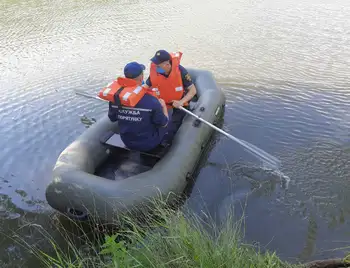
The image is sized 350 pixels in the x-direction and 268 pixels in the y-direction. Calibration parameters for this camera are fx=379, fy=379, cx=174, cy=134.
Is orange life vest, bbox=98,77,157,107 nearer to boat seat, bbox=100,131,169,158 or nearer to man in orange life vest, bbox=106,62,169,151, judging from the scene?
man in orange life vest, bbox=106,62,169,151

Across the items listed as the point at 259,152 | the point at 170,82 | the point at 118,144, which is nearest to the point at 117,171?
the point at 118,144

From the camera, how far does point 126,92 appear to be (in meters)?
3.65

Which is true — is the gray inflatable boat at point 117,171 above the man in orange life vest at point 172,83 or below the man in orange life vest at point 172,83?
below

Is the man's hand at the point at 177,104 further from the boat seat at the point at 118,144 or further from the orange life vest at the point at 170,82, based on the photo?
the boat seat at the point at 118,144

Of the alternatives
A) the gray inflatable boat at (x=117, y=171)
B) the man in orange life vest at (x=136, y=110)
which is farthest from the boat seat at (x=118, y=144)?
the man in orange life vest at (x=136, y=110)

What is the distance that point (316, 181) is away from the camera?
4137mm

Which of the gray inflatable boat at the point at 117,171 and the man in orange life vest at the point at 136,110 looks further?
the man in orange life vest at the point at 136,110

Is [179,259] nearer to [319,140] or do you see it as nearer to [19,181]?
[19,181]

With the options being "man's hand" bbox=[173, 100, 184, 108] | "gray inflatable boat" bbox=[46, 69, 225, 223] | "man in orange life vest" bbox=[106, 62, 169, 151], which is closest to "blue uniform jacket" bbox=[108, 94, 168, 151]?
"man in orange life vest" bbox=[106, 62, 169, 151]

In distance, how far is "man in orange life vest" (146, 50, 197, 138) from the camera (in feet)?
15.4

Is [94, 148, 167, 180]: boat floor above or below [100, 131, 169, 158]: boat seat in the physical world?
below

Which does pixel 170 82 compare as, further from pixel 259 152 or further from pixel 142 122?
pixel 259 152

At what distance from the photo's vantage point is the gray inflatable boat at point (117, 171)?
132 inches

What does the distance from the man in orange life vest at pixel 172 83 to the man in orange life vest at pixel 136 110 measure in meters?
0.76
